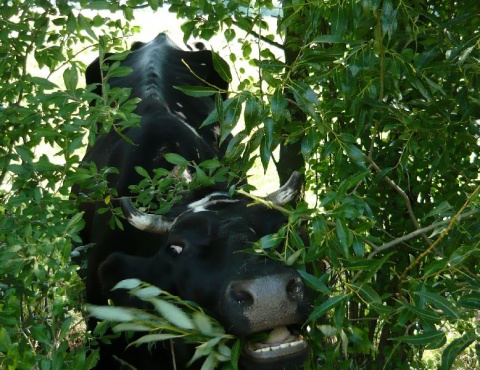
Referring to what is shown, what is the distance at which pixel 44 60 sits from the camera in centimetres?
441

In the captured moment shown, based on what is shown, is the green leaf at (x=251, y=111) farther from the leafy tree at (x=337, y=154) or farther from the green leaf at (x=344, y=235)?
the green leaf at (x=344, y=235)

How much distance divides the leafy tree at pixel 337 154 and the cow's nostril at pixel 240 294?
0.28m

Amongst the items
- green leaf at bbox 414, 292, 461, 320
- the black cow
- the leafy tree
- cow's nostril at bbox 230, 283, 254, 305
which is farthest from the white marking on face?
green leaf at bbox 414, 292, 461, 320

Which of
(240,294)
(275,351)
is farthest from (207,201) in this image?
(275,351)

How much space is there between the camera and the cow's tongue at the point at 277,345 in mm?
3746

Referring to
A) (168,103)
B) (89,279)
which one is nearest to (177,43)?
(168,103)

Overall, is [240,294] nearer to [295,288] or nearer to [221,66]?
[295,288]

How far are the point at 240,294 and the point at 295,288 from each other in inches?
9.4

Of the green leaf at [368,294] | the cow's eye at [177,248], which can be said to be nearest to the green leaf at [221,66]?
the green leaf at [368,294]

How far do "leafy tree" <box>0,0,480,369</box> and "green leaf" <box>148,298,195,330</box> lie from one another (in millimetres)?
390

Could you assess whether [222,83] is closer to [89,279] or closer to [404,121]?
[89,279]

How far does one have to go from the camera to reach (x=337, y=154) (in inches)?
151

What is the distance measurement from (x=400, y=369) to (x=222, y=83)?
376 cm

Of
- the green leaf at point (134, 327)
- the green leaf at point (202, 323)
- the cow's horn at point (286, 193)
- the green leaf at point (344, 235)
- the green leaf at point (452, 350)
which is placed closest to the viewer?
the green leaf at point (452, 350)
